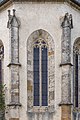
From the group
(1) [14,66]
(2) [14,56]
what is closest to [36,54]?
(2) [14,56]

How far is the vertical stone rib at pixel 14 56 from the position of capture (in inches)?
1069

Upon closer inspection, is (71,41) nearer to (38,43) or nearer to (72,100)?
(38,43)

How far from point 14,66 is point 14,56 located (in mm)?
741

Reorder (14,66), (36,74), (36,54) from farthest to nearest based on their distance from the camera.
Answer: (36,54)
(36,74)
(14,66)

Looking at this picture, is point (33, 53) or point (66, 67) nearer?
point (66, 67)

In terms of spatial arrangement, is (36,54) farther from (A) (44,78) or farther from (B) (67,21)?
(B) (67,21)

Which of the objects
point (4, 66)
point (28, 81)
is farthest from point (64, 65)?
point (4, 66)

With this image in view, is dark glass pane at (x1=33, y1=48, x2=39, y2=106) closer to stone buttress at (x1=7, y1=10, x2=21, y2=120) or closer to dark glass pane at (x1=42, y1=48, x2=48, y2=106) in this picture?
dark glass pane at (x1=42, y1=48, x2=48, y2=106)

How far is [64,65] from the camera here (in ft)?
90.7

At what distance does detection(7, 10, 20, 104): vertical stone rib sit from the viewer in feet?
89.0

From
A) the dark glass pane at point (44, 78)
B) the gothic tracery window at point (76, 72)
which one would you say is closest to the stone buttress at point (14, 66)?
the dark glass pane at point (44, 78)

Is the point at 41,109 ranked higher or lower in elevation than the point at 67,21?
lower

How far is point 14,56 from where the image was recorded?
27641 mm

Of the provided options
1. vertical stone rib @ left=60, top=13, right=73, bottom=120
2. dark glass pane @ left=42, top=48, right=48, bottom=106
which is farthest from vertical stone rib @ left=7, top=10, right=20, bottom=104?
vertical stone rib @ left=60, top=13, right=73, bottom=120
